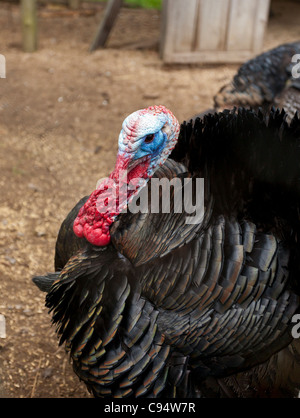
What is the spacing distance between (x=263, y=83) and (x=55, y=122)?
82.4 inches

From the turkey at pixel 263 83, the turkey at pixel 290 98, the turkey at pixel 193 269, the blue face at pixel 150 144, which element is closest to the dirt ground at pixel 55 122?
the turkey at pixel 193 269

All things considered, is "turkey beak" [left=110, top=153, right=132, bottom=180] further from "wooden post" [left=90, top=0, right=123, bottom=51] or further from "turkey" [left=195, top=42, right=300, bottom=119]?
"wooden post" [left=90, top=0, right=123, bottom=51]

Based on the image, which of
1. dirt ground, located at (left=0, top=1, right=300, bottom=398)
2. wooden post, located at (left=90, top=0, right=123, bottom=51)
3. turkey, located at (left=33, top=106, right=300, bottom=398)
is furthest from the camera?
wooden post, located at (left=90, top=0, right=123, bottom=51)

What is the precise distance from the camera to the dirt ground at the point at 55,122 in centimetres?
296

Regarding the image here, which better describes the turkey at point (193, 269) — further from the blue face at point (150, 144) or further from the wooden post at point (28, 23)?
the wooden post at point (28, 23)

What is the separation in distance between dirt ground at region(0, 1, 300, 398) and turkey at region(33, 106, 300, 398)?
0.68 meters

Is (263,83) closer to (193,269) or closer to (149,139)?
(149,139)

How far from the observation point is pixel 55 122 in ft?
17.0

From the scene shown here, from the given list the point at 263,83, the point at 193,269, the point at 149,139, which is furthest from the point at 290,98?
the point at 193,269

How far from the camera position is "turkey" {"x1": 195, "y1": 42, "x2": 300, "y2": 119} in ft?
13.0

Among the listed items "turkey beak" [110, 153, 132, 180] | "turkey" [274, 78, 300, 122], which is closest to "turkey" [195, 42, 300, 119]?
"turkey" [274, 78, 300, 122]

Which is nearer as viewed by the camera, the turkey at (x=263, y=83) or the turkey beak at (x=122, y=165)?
the turkey beak at (x=122, y=165)
